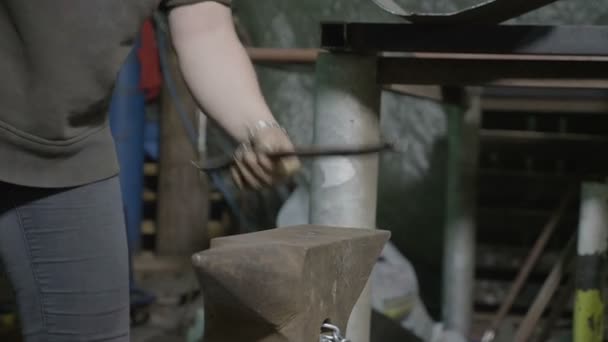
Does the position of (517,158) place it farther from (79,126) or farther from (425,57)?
(79,126)

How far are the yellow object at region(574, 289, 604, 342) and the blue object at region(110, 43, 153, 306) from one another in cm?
168

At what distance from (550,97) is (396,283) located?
2.44 ft

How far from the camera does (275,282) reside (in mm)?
842

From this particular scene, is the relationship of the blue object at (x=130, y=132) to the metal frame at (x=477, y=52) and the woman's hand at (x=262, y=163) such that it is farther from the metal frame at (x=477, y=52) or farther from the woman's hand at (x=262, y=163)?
the woman's hand at (x=262, y=163)

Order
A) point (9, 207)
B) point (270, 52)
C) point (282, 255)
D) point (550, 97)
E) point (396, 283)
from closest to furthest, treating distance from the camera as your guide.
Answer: point (282, 255)
point (9, 207)
point (270, 52)
point (396, 283)
point (550, 97)

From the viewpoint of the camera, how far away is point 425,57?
1550 mm

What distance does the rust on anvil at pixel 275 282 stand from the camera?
0.83 m

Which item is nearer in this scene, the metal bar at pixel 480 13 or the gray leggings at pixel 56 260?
the gray leggings at pixel 56 260

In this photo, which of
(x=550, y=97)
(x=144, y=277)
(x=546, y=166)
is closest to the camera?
(x=550, y=97)

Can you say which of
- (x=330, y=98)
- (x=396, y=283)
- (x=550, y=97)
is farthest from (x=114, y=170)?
(x=550, y=97)

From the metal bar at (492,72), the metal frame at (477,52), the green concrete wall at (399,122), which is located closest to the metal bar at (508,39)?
the metal frame at (477,52)

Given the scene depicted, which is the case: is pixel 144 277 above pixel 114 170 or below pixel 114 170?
below

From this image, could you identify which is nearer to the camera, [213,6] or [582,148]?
[213,6]

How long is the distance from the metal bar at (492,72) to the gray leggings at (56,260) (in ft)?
2.41
